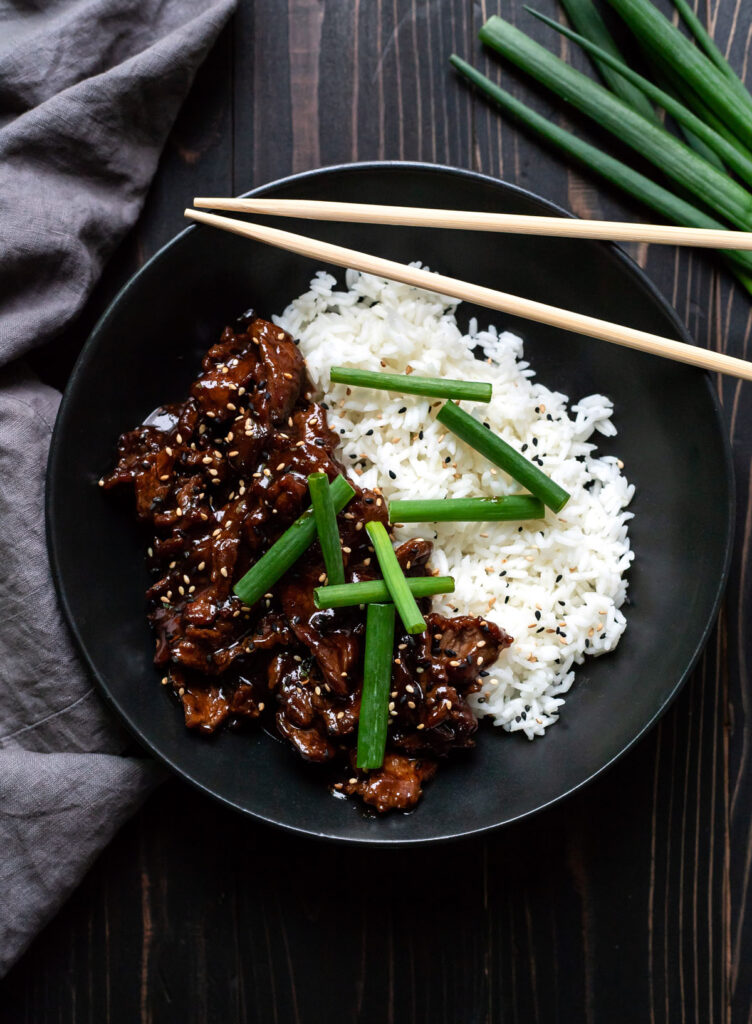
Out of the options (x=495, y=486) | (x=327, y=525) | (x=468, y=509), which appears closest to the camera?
(x=327, y=525)

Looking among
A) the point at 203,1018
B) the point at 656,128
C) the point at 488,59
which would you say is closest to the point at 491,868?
the point at 203,1018

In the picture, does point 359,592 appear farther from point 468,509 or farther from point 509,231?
point 509,231

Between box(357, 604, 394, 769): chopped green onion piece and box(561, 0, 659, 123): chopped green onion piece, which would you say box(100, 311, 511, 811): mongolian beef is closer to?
box(357, 604, 394, 769): chopped green onion piece

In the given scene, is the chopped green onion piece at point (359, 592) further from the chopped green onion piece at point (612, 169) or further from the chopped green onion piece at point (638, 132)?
the chopped green onion piece at point (638, 132)

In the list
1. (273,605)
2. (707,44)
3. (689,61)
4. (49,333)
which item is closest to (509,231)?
(689,61)

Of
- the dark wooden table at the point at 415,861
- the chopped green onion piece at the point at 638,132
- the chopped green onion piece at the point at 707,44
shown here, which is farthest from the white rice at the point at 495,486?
the chopped green onion piece at the point at 707,44

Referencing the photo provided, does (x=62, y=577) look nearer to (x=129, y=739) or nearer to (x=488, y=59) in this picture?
(x=129, y=739)
